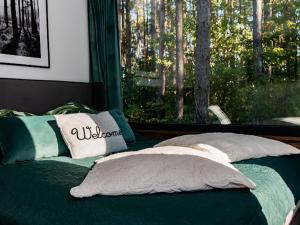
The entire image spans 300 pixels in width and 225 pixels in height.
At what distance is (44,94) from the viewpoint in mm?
3320

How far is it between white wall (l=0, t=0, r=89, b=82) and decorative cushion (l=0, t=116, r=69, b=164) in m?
0.94

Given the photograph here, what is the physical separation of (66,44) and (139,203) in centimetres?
271

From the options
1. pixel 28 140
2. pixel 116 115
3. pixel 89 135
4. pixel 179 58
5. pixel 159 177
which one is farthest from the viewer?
pixel 179 58

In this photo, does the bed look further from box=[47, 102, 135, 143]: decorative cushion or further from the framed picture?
the framed picture

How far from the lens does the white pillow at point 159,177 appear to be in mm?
1448

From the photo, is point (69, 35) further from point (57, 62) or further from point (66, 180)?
point (66, 180)

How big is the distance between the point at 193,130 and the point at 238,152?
1.38 m

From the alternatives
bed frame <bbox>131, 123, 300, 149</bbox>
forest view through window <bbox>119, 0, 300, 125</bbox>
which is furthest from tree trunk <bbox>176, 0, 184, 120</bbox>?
bed frame <bbox>131, 123, 300, 149</bbox>

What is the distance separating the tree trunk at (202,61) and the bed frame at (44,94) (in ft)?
3.38

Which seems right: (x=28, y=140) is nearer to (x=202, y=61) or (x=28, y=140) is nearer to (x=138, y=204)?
(x=138, y=204)

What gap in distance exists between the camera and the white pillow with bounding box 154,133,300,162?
2.11m

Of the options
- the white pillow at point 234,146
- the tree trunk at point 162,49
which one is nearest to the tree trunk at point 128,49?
the tree trunk at point 162,49

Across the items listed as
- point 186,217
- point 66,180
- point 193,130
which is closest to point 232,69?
point 193,130

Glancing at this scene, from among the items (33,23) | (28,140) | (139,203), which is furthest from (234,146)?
(33,23)
